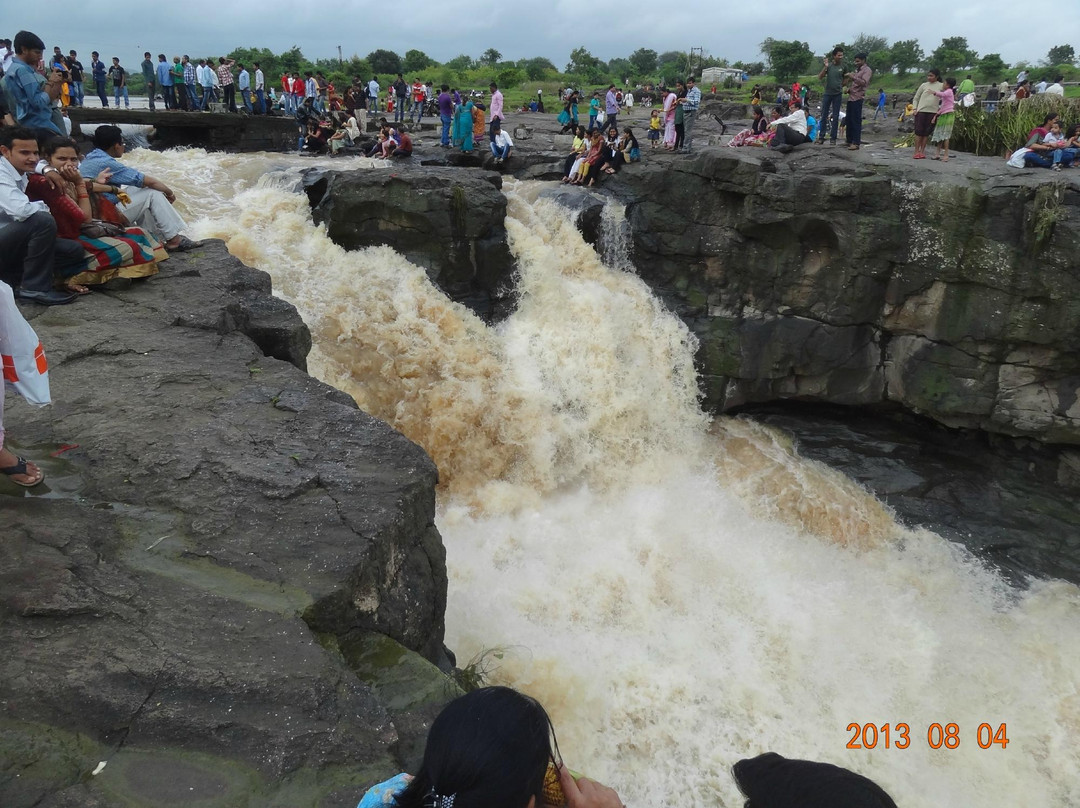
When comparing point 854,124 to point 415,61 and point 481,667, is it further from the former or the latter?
point 415,61

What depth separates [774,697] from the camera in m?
7.27

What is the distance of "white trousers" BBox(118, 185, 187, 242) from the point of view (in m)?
7.79

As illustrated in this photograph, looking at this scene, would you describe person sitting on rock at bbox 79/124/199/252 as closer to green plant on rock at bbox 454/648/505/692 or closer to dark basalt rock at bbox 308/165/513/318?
dark basalt rock at bbox 308/165/513/318

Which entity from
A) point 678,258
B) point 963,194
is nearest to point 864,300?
point 963,194

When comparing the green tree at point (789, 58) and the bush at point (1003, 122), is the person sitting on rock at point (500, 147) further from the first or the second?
the green tree at point (789, 58)

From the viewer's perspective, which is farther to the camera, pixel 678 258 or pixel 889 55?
pixel 889 55

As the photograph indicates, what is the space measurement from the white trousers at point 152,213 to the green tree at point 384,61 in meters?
39.8

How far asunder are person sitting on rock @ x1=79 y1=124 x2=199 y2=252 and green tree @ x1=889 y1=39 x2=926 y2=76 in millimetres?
52246

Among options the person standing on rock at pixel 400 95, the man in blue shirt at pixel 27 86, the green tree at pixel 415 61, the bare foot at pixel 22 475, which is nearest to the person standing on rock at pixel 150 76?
the person standing on rock at pixel 400 95

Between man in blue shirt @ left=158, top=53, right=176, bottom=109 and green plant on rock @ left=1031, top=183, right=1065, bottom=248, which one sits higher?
man in blue shirt @ left=158, top=53, right=176, bottom=109

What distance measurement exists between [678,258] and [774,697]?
739cm

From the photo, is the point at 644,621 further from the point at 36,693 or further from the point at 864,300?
the point at 864,300
